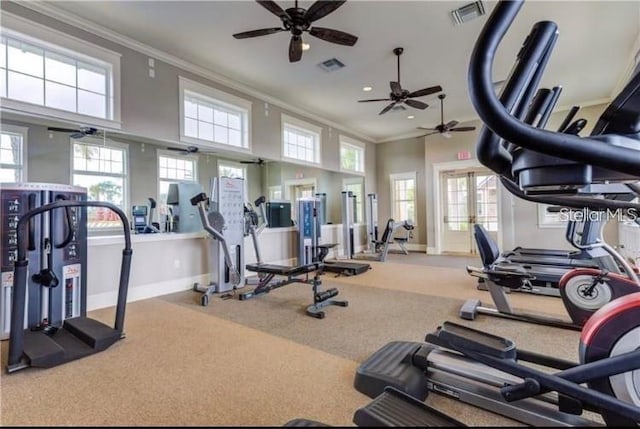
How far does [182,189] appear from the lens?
4.97m

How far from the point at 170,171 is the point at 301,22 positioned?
124 inches

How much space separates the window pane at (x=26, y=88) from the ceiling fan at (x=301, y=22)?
2.38 meters

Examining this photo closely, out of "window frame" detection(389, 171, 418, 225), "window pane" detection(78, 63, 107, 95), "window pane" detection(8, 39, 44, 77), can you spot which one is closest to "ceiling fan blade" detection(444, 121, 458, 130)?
"window frame" detection(389, 171, 418, 225)

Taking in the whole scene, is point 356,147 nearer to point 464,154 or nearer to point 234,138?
point 464,154

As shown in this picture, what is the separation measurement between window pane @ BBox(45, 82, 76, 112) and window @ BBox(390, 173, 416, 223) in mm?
7736

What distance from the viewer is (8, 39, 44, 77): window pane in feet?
11.3

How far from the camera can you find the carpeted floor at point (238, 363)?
176 centimetres

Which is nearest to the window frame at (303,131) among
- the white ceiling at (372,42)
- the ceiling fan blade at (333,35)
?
the white ceiling at (372,42)

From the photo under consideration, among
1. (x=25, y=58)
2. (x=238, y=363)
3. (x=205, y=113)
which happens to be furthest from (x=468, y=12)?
(x=25, y=58)

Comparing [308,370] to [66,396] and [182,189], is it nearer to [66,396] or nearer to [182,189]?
[66,396]

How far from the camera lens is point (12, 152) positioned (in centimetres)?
370

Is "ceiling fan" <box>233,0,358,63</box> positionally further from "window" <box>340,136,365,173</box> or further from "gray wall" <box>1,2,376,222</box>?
"window" <box>340,136,365,173</box>

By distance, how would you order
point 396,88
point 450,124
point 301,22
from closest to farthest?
point 301,22, point 396,88, point 450,124

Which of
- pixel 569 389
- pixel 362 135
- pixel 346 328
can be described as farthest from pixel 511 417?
pixel 362 135
